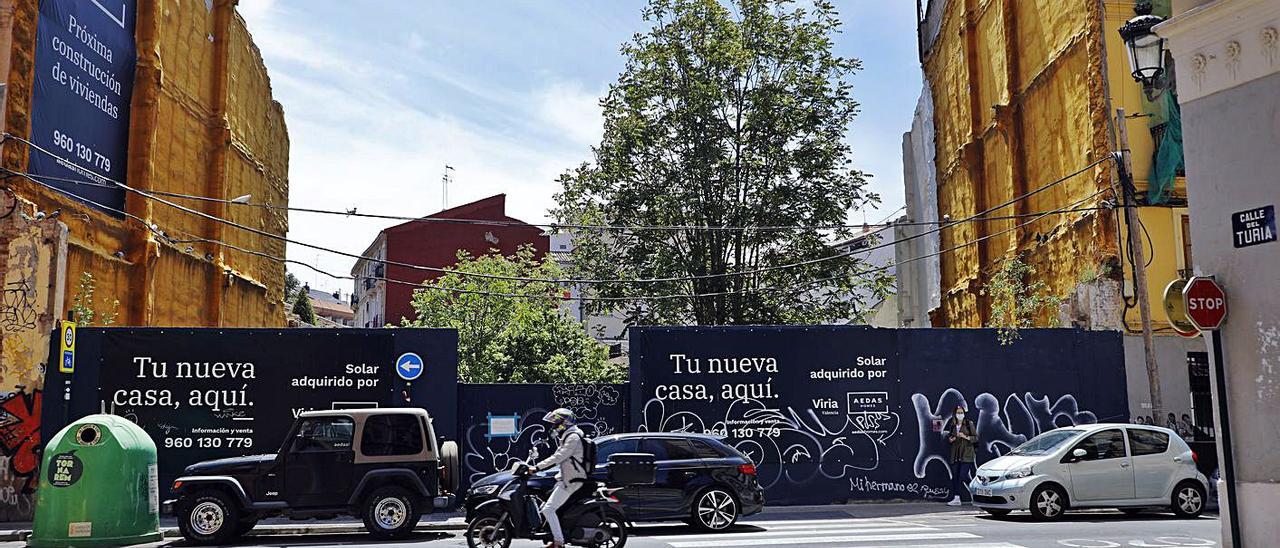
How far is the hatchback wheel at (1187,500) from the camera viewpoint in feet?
53.4

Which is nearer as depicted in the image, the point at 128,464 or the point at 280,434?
the point at 128,464

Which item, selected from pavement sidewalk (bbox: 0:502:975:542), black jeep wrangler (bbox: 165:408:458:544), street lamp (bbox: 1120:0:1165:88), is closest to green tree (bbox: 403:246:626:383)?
pavement sidewalk (bbox: 0:502:975:542)

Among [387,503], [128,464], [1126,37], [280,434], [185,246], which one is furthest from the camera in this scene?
[185,246]

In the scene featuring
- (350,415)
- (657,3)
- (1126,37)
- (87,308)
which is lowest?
(350,415)

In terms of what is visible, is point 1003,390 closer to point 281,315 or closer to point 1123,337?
point 1123,337

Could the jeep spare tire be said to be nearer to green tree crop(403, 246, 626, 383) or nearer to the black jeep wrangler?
the black jeep wrangler

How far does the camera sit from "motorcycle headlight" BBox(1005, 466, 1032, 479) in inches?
629

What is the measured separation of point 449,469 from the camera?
14984 millimetres

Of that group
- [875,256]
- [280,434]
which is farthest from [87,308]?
[875,256]

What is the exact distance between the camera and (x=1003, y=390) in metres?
19.8

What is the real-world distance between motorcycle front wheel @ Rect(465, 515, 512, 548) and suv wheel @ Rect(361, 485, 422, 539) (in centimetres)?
314

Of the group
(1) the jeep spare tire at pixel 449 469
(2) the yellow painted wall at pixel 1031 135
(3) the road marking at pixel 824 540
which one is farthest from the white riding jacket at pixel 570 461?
(2) the yellow painted wall at pixel 1031 135

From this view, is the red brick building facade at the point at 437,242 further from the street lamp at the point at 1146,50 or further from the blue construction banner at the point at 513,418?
the street lamp at the point at 1146,50

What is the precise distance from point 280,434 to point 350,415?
14.5 feet
